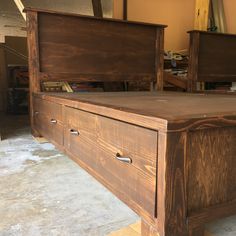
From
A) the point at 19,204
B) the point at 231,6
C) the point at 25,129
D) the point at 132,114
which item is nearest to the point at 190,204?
the point at 132,114

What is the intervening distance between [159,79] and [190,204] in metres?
2.05

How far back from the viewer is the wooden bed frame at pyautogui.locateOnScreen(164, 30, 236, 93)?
267 cm

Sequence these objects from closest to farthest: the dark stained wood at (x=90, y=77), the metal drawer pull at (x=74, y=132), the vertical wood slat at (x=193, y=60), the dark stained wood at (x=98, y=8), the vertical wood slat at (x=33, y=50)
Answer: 1. the metal drawer pull at (x=74, y=132)
2. the vertical wood slat at (x=33, y=50)
3. the dark stained wood at (x=90, y=77)
4. the vertical wood slat at (x=193, y=60)
5. the dark stained wood at (x=98, y=8)

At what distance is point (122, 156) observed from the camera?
739 mm

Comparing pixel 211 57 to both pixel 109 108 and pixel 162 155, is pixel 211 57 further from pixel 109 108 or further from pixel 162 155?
pixel 162 155

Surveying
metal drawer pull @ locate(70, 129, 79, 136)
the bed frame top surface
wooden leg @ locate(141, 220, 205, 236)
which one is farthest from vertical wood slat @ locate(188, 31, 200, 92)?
wooden leg @ locate(141, 220, 205, 236)

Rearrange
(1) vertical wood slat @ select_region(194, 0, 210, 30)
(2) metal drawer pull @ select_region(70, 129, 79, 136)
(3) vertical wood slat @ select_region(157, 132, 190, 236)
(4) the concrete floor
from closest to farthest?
(3) vertical wood slat @ select_region(157, 132, 190, 236), (4) the concrete floor, (2) metal drawer pull @ select_region(70, 129, 79, 136), (1) vertical wood slat @ select_region(194, 0, 210, 30)

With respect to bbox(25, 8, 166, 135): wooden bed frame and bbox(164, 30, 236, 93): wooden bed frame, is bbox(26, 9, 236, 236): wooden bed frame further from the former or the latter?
bbox(164, 30, 236, 93): wooden bed frame

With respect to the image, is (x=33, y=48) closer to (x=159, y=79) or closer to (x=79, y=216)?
(x=159, y=79)

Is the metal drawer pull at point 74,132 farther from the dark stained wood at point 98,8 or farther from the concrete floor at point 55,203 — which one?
the dark stained wood at point 98,8

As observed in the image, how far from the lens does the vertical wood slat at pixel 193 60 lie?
264cm

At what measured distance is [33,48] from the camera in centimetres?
207

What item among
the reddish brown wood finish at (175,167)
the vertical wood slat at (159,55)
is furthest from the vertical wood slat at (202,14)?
the reddish brown wood finish at (175,167)

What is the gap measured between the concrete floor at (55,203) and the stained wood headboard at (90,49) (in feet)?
2.78
